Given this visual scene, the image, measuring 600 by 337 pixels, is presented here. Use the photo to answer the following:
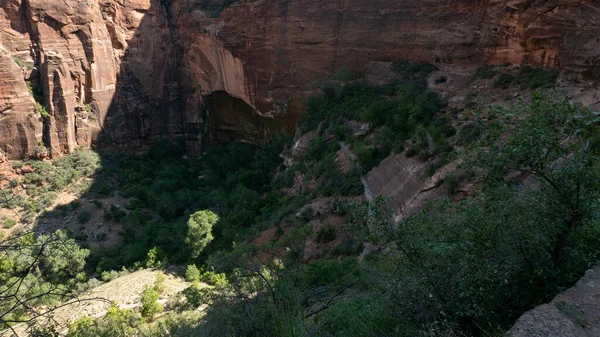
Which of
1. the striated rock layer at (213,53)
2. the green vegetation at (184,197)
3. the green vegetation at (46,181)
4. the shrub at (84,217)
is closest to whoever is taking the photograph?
the striated rock layer at (213,53)

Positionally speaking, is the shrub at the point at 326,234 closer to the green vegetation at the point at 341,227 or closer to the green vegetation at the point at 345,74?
the green vegetation at the point at 341,227

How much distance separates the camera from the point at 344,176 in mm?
19656

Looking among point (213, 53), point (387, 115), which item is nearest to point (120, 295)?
point (387, 115)

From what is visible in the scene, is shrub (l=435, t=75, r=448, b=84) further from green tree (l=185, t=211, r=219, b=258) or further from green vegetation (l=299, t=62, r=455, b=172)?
green tree (l=185, t=211, r=219, b=258)

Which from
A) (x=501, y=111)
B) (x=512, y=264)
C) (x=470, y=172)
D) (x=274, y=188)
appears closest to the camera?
(x=512, y=264)

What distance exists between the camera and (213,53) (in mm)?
30766

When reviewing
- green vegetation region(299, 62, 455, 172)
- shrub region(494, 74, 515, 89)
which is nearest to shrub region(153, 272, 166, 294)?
green vegetation region(299, 62, 455, 172)

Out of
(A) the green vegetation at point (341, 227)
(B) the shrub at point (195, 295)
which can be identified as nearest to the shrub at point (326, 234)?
(A) the green vegetation at point (341, 227)

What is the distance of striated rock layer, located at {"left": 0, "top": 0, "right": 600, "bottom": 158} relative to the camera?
18078mm

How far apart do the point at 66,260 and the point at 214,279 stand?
25.5 ft

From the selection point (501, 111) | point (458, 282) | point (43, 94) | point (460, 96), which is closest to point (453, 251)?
point (458, 282)

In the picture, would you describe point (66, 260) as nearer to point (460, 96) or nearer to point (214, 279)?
point (214, 279)

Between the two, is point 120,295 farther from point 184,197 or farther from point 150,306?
point 184,197

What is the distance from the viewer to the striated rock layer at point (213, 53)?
712 inches
